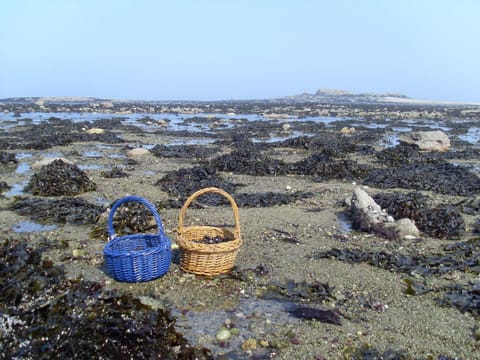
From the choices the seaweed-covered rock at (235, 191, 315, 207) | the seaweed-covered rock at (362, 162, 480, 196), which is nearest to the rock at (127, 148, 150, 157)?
the seaweed-covered rock at (235, 191, 315, 207)

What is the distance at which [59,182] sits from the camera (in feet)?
27.7

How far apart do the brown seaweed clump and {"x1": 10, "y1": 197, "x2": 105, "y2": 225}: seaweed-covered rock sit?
83cm

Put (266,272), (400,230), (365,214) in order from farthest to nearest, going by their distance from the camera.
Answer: (365,214), (400,230), (266,272)

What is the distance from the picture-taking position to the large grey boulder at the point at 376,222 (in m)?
6.17

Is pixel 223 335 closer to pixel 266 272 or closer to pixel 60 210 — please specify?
pixel 266 272

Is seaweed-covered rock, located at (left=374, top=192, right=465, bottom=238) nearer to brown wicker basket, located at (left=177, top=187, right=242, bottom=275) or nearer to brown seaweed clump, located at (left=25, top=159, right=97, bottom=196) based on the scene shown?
brown wicker basket, located at (left=177, top=187, right=242, bottom=275)

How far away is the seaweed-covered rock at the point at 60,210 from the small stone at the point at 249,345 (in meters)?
3.88

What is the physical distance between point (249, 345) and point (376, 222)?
3484 mm

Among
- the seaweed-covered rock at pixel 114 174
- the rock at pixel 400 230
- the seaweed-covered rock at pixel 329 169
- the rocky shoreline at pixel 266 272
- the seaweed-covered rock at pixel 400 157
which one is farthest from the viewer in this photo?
the seaweed-covered rock at pixel 400 157

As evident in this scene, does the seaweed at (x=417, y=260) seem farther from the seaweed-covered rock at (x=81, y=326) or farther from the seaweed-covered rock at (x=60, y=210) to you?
the seaweed-covered rock at (x=60, y=210)

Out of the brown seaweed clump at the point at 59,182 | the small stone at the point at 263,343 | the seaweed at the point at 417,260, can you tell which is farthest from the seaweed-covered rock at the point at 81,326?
the brown seaweed clump at the point at 59,182

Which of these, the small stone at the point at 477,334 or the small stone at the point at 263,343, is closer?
the small stone at the point at 263,343

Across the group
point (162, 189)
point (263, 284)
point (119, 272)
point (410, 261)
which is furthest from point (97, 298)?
point (162, 189)

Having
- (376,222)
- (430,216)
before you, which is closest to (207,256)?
(376,222)
